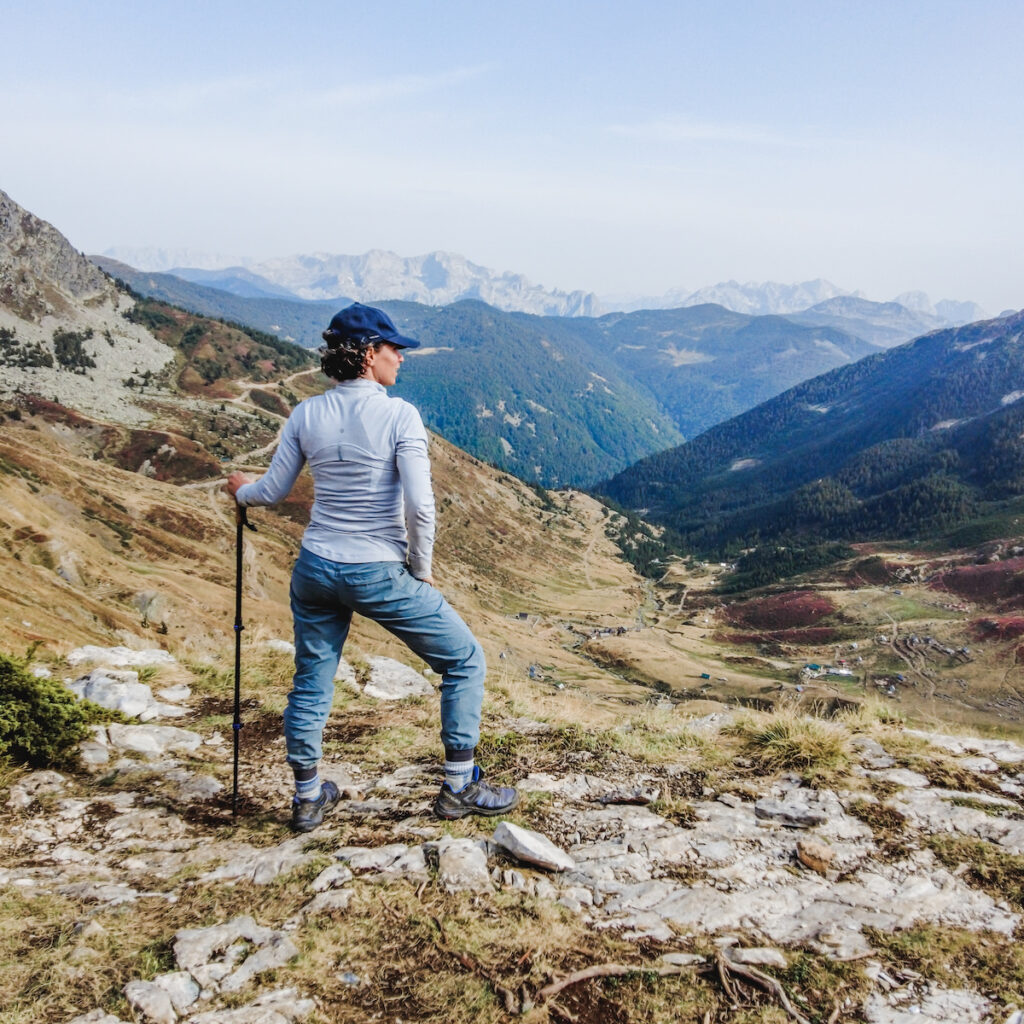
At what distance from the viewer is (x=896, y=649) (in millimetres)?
121000

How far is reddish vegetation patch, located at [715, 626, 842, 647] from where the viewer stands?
13250 cm

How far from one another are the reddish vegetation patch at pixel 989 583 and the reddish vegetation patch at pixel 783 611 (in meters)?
26.4

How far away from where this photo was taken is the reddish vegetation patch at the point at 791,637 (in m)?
132

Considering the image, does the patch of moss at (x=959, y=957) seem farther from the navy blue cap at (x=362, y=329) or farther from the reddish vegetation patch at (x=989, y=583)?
the reddish vegetation patch at (x=989, y=583)

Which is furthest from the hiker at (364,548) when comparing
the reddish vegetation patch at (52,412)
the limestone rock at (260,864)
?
the reddish vegetation patch at (52,412)

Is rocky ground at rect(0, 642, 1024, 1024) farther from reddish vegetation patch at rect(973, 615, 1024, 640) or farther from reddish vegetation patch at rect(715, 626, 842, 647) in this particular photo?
reddish vegetation patch at rect(715, 626, 842, 647)

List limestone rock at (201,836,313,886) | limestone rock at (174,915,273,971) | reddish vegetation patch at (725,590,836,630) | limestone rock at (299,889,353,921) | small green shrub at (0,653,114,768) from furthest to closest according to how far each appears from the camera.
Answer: reddish vegetation patch at (725,590,836,630) → small green shrub at (0,653,114,768) → limestone rock at (201,836,313,886) → limestone rock at (299,889,353,921) → limestone rock at (174,915,273,971)

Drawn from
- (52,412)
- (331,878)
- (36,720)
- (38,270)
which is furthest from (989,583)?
(38,270)

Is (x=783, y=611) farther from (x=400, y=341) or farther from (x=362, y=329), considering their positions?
(x=362, y=329)

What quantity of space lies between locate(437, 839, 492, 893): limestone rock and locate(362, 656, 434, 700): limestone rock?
5.46 metres

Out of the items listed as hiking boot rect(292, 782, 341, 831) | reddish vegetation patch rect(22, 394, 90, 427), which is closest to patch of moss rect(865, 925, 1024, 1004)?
hiking boot rect(292, 782, 341, 831)

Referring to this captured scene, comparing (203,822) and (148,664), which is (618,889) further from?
(148,664)

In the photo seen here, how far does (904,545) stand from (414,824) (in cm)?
21172

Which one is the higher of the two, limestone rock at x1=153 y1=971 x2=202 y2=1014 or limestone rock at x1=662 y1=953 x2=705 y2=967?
limestone rock at x1=153 y1=971 x2=202 y2=1014
